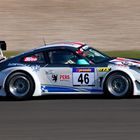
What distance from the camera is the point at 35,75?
1321 cm

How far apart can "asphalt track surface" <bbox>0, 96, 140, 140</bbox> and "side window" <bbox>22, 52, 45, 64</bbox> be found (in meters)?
0.85

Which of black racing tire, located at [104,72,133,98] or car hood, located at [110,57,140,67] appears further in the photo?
car hood, located at [110,57,140,67]

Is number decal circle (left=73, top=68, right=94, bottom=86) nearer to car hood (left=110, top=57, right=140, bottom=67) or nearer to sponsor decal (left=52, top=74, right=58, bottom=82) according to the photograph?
sponsor decal (left=52, top=74, right=58, bottom=82)

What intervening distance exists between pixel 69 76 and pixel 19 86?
1.13 m

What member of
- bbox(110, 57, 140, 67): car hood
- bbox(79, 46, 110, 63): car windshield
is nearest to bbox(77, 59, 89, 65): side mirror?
bbox(79, 46, 110, 63): car windshield

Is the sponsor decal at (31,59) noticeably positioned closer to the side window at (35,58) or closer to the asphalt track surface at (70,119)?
the side window at (35,58)

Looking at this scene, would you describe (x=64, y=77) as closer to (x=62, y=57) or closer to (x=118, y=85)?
(x=62, y=57)

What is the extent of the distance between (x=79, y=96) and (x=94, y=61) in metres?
0.98

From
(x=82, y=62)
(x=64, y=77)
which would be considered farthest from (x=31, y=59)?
(x=82, y=62)

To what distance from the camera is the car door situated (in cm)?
1303

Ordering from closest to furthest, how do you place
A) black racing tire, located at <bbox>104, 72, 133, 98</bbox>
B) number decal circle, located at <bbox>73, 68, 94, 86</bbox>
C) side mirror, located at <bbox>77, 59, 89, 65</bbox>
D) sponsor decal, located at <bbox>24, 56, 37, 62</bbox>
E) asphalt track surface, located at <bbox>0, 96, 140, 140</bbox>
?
1. asphalt track surface, located at <bbox>0, 96, 140, 140</bbox>
2. black racing tire, located at <bbox>104, 72, 133, 98</bbox>
3. number decal circle, located at <bbox>73, 68, 94, 86</bbox>
4. side mirror, located at <bbox>77, 59, 89, 65</bbox>
5. sponsor decal, located at <bbox>24, 56, 37, 62</bbox>

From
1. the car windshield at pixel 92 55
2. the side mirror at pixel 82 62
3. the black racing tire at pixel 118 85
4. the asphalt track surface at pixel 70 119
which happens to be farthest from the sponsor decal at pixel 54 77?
the black racing tire at pixel 118 85

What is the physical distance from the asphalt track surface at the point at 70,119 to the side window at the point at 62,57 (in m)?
0.82
